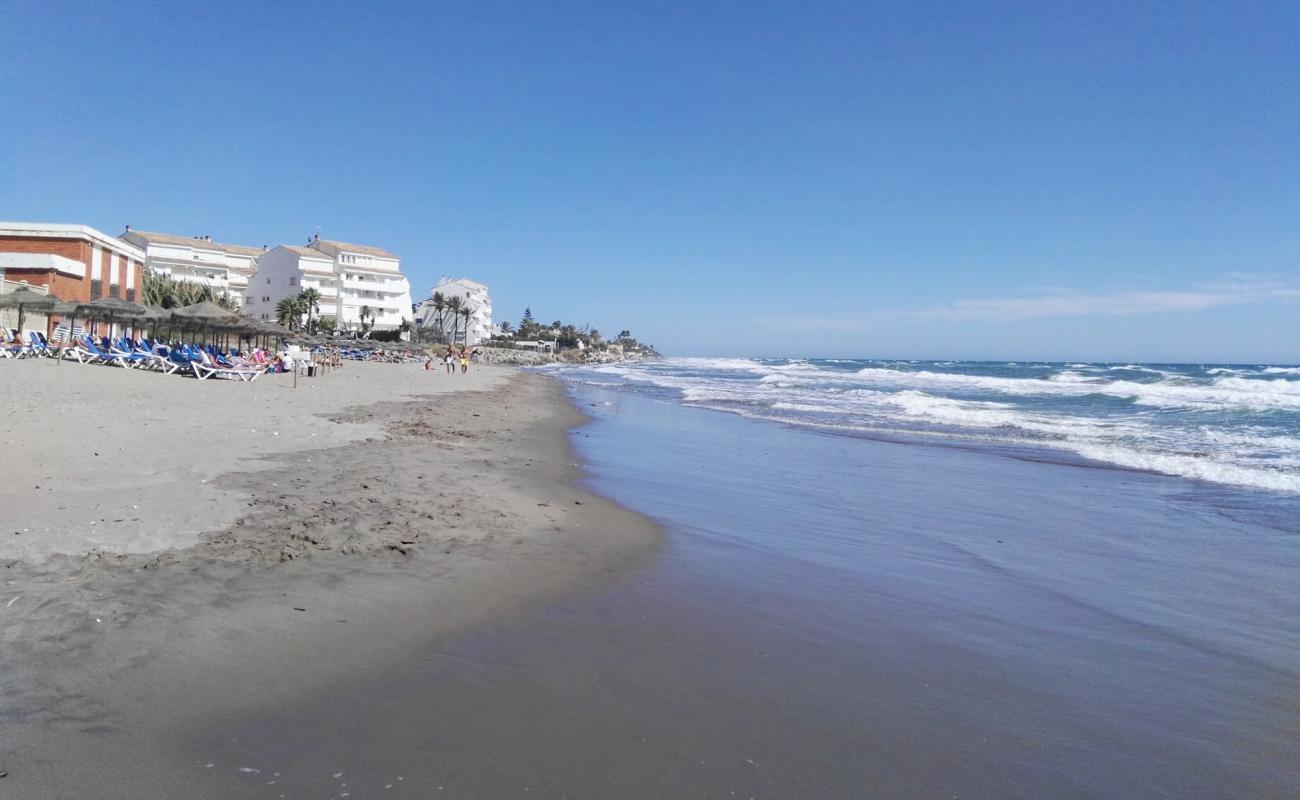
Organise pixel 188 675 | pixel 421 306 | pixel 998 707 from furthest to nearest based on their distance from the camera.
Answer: pixel 421 306 → pixel 998 707 → pixel 188 675

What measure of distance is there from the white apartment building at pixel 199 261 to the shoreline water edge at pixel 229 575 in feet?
215

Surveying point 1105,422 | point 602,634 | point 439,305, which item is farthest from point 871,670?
point 439,305

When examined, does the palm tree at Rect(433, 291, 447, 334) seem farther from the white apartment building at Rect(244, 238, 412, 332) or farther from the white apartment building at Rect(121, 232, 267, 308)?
the white apartment building at Rect(121, 232, 267, 308)

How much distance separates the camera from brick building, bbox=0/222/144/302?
3030 cm

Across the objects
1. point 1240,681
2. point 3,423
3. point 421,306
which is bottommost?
point 1240,681

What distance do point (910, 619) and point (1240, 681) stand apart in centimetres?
189

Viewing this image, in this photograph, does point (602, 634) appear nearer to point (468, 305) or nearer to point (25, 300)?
point (25, 300)

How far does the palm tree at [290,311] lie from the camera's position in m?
64.2

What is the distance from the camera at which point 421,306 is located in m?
106

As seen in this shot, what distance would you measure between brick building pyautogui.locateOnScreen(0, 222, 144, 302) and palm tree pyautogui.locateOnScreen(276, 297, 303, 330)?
29.3 metres

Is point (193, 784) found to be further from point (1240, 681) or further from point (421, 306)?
point (421, 306)

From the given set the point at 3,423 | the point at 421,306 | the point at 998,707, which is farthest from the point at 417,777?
the point at 421,306

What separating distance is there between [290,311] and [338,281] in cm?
869

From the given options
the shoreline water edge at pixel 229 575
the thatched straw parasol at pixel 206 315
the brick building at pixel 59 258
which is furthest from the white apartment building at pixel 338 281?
the shoreline water edge at pixel 229 575
